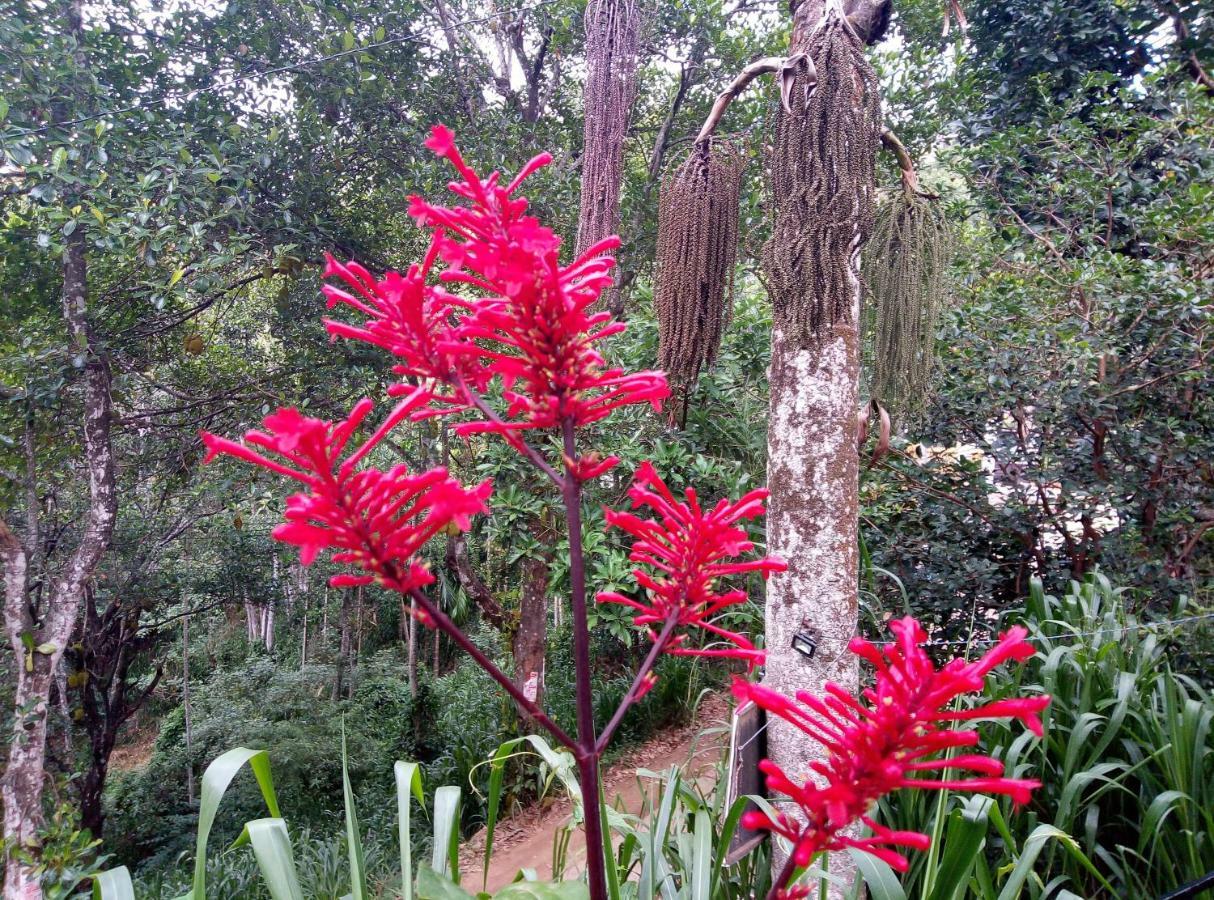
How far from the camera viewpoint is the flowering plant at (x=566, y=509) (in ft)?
1.86

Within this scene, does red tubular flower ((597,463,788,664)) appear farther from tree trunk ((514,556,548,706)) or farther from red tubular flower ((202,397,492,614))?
tree trunk ((514,556,548,706))

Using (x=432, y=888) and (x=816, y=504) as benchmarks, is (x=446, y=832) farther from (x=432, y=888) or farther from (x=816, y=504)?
(x=816, y=504)

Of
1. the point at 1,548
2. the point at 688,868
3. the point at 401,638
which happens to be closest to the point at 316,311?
the point at 1,548

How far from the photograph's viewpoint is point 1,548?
352 centimetres

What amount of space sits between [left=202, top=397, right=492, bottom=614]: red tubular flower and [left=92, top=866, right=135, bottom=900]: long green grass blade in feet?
2.27

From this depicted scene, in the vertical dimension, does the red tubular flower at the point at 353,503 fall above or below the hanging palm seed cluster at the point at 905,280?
below

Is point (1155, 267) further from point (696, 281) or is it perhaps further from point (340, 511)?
point (340, 511)

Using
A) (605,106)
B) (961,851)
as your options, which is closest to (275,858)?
(961,851)

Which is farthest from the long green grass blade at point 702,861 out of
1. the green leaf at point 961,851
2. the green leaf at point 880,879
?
the green leaf at point 961,851

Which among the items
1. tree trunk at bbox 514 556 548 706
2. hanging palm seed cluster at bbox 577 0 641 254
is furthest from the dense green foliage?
hanging palm seed cluster at bbox 577 0 641 254

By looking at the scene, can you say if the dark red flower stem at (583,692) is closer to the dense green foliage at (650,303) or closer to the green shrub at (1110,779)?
the green shrub at (1110,779)

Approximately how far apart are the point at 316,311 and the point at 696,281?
3.48m

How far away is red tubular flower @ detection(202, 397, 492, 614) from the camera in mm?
569

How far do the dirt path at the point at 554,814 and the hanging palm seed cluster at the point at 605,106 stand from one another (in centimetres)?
290
